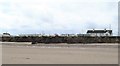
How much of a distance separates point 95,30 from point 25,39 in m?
44.6

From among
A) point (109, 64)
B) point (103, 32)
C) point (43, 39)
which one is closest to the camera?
point (109, 64)

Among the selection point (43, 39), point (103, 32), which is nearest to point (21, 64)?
point (43, 39)

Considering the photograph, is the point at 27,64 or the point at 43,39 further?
the point at 43,39

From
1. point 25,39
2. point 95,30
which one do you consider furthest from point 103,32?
point 25,39

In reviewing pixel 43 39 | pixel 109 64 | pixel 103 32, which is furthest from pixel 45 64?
pixel 103 32

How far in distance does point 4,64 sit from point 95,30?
87220 mm

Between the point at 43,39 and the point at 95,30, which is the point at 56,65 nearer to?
the point at 43,39

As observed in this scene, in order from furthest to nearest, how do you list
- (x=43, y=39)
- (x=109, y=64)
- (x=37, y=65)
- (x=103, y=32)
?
(x=103, y=32)
(x=43, y=39)
(x=109, y=64)
(x=37, y=65)

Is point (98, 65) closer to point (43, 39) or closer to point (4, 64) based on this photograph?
point (4, 64)

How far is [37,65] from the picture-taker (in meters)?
12.8

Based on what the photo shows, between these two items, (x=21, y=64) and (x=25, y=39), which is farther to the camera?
(x=25, y=39)

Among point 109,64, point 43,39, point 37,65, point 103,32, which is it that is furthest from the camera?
point 103,32

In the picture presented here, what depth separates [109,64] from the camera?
1367cm

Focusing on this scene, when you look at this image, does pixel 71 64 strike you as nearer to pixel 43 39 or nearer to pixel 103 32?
pixel 43 39
